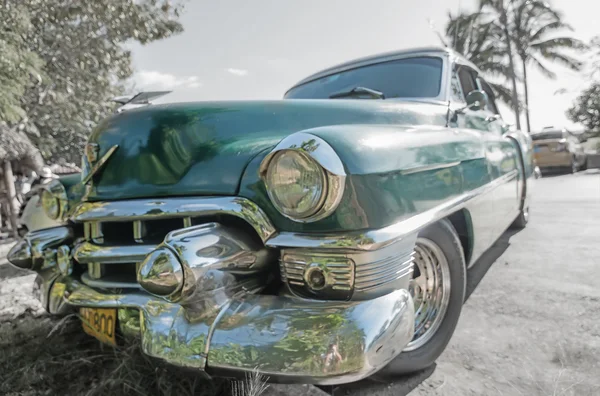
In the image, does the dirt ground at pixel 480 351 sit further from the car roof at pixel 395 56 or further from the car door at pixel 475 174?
the car roof at pixel 395 56

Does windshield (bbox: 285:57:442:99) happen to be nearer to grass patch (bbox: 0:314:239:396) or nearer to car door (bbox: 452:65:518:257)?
car door (bbox: 452:65:518:257)

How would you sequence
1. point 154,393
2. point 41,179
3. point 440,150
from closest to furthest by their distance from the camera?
point 154,393 < point 440,150 < point 41,179

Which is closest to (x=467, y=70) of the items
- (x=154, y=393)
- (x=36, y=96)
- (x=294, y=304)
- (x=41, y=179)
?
(x=294, y=304)

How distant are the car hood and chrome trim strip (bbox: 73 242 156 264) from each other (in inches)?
8.9

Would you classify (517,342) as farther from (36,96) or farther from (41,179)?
(36,96)

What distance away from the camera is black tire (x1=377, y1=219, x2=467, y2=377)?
1741 mm

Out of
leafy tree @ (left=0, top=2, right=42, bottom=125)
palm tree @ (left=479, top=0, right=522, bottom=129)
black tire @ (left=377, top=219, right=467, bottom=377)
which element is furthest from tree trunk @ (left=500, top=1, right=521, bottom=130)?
black tire @ (left=377, top=219, right=467, bottom=377)

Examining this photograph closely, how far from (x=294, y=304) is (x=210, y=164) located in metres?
0.69

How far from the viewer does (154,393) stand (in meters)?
1.72

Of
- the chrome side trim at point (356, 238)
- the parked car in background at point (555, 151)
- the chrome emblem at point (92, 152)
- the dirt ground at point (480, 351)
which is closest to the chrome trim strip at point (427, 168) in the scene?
the chrome side trim at point (356, 238)

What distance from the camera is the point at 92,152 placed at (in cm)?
197

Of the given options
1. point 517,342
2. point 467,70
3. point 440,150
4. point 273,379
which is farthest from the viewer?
point 467,70

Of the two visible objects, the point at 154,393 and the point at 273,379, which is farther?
the point at 154,393

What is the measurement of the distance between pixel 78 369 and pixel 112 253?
0.72 m
